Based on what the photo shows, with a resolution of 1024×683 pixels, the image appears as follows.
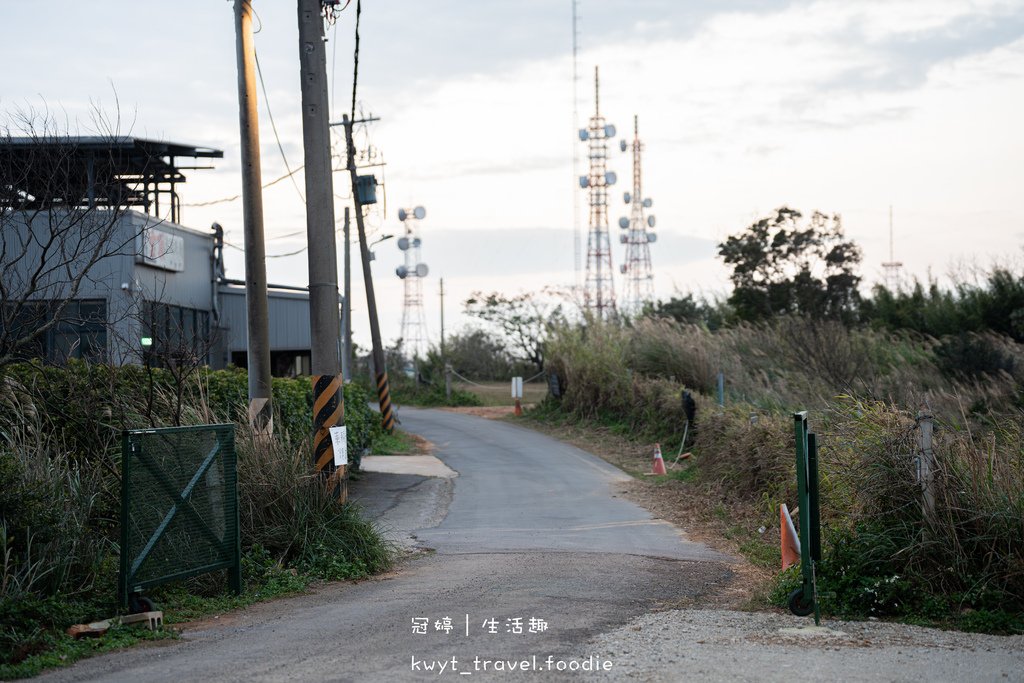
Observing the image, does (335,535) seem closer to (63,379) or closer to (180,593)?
(180,593)

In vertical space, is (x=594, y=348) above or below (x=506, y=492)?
above

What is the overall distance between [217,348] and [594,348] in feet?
38.8

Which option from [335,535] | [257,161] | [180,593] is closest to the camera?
[180,593]

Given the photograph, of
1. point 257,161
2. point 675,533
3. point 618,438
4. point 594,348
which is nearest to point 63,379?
point 257,161

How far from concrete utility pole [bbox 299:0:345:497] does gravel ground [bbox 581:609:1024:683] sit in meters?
5.05

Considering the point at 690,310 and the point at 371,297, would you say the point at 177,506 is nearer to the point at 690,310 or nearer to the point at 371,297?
the point at 371,297

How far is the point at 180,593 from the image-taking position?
889 centimetres

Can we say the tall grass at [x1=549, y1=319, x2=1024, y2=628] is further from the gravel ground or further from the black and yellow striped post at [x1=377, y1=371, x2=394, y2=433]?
the black and yellow striped post at [x1=377, y1=371, x2=394, y2=433]

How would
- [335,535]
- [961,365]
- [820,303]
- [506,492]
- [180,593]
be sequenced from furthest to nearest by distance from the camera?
[820,303] → [961,365] → [506,492] → [335,535] → [180,593]

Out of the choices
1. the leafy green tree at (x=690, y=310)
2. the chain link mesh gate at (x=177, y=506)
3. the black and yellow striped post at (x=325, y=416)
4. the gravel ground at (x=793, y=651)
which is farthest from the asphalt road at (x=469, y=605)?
the leafy green tree at (x=690, y=310)

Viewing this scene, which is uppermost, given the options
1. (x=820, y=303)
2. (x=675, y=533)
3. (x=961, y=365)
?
(x=820, y=303)

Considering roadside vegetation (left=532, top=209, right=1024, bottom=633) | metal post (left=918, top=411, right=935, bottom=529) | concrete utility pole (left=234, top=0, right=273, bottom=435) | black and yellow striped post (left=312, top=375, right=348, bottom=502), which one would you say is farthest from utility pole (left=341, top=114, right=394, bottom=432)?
metal post (left=918, top=411, right=935, bottom=529)

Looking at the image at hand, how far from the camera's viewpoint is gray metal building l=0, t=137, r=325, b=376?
905 cm

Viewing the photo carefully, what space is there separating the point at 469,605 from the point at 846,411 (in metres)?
5.47
